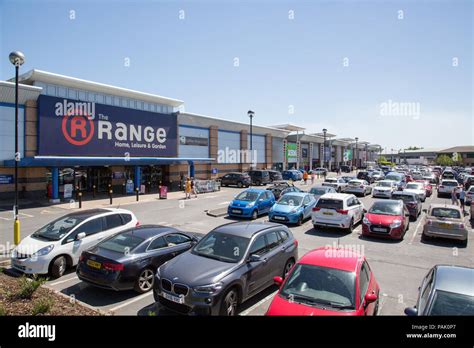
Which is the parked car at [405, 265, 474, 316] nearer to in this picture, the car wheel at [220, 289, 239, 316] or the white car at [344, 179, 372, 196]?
the car wheel at [220, 289, 239, 316]

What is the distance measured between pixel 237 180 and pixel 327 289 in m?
30.0

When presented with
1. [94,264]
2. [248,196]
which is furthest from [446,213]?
[94,264]

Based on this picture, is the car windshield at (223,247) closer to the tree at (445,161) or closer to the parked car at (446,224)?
the parked car at (446,224)

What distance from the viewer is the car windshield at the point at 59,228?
29.1 feet

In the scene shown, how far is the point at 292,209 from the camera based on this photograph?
1557 centimetres

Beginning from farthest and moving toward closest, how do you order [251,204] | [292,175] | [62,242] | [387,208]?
[292,175], [251,204], [387,208], [62,242]

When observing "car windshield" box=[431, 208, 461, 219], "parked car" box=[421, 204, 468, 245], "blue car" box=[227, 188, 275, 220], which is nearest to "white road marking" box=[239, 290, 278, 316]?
"parked car" box=[421, 204, 468, 245]

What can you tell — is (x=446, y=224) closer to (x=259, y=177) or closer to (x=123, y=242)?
(x=123, y=242)

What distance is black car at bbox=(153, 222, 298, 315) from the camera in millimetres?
5730

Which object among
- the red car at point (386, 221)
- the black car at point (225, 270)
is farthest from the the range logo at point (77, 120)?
the red car at point (386, 221)

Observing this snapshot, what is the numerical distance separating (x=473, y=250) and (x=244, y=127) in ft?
113
